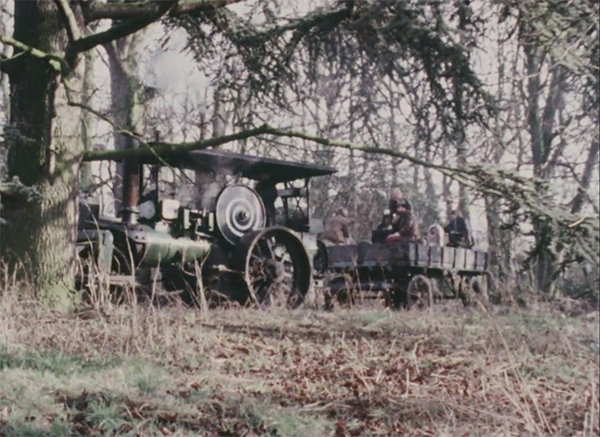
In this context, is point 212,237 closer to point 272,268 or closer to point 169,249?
point 169,249

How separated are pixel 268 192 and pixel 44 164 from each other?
13.0 ft

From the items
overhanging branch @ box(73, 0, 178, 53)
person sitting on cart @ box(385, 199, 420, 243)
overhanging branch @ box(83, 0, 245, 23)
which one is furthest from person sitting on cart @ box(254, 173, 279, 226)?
overhanging branch @ box(73, 0, 178, 53)

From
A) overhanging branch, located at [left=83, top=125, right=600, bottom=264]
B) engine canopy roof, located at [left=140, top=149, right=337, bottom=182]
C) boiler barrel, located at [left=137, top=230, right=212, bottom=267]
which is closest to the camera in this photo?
overhanging branch, located at [left=83, top=125, right=600, bottom=264]

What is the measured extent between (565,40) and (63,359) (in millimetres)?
6064

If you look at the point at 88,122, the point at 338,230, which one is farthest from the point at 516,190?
the point at 88,122

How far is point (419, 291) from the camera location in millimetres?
13617

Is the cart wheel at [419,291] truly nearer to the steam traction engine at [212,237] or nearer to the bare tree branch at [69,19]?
the steam traction engine at [212,237]

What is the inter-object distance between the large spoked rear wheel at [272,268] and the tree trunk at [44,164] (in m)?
2.60

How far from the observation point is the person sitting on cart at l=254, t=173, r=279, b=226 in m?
11.9

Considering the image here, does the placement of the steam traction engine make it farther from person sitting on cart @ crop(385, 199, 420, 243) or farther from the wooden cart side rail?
person sitting on cart @ crop(385, 199, 420, 243)

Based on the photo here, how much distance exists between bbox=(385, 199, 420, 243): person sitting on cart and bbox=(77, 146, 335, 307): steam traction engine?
2.44 m

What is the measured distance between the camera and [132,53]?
1738cm

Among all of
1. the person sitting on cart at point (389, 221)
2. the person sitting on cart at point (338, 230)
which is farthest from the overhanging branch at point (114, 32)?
the person sitting on cart at point (338, 230)

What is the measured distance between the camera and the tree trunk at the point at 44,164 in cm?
838
